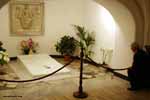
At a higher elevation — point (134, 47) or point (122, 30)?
point (122, 30)

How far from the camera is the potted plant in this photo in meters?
10.5

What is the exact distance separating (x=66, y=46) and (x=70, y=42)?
219 millimetres

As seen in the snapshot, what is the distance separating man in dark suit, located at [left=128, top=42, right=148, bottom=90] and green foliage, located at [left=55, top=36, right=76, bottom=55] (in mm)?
3685

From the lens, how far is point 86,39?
995 cm

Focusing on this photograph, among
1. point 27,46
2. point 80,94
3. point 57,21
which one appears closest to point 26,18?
point 27,46

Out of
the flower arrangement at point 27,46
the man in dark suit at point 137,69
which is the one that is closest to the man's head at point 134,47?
the man in dark suit at point 137,69

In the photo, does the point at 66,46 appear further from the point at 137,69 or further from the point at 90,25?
the point at 137,69

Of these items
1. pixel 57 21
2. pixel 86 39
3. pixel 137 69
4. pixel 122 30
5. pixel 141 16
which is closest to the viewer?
pixel 137 69

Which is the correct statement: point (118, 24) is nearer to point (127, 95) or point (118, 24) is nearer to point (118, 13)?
point (118, 13)

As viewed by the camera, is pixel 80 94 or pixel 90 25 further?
pixel 90 25

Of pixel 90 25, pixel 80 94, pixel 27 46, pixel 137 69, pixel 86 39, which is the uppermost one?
pixel 90 25

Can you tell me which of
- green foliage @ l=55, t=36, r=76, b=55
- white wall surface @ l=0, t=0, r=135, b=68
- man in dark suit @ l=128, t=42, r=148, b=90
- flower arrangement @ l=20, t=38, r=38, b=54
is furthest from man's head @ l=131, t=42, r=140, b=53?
flower arrangement @ l=20, t=38, r=38, b=54

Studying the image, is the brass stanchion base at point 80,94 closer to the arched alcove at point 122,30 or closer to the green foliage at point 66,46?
the arched alcove at point 122,30

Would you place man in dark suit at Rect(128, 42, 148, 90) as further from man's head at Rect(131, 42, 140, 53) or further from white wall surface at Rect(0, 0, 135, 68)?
white wall surface at Rect(0, 0, 135, 68)
